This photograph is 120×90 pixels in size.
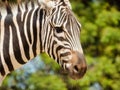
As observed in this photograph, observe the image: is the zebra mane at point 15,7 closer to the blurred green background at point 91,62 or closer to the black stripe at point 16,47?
the black stripe at point 16,47

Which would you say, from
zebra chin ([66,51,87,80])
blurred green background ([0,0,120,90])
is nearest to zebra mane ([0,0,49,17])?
zebra chin ([66,51,87,80])

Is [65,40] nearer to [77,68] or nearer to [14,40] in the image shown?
[77,68]

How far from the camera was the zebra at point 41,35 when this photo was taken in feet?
15.6

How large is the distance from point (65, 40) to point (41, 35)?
283 mm

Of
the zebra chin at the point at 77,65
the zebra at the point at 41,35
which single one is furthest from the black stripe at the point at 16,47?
the zebra chin at the point at 77,65

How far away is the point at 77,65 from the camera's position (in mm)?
4664

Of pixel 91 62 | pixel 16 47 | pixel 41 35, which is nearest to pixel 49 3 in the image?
pixel 41 35

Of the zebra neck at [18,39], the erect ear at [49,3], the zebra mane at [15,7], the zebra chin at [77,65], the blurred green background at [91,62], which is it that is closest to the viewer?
the zebra chin at [77,65]

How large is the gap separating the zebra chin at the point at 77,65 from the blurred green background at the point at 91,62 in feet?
19.2

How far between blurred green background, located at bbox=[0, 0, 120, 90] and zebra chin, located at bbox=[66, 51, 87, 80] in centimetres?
586

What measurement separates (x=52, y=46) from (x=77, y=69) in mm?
338

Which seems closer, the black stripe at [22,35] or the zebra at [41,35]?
the zebra at [41,35]

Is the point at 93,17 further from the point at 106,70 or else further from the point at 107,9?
the point at 106,70

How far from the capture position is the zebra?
4.75 meters
